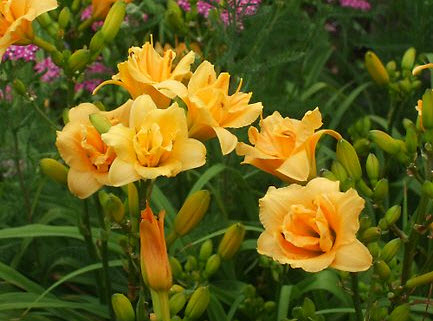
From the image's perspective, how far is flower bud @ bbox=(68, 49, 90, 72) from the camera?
1500 millimetres

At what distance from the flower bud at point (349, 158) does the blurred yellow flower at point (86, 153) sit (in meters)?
0.34

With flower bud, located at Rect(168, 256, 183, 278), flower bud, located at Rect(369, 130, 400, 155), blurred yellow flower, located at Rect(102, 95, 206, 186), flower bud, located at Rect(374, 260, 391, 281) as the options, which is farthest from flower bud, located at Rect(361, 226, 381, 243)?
flower bud, located at Rect(168, 256, 183, 278)

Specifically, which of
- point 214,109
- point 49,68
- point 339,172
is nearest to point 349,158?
point 339,172

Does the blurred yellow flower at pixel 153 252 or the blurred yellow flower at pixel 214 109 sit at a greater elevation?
the blurred yellow flower at pixel 214 109

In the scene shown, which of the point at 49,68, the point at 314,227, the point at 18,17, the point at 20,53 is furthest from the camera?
the point at 49,68

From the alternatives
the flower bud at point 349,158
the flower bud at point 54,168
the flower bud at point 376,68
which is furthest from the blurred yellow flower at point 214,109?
the flower bud at point 376,68

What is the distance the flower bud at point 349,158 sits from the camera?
128 cm

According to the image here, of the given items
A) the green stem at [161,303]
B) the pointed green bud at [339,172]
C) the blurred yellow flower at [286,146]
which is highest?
the blurred yellow flower at [286,146]

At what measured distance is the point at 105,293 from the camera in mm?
1741

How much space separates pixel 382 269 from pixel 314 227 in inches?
7.7

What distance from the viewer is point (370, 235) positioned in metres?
Answer: 1.21

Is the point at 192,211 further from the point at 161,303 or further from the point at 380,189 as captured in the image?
the point at 380,189

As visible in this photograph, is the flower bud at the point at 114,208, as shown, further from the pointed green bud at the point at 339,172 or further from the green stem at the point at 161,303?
the pointed green bud at the point at 339,172

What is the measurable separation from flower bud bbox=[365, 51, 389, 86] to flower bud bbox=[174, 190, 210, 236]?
2.74 feet
